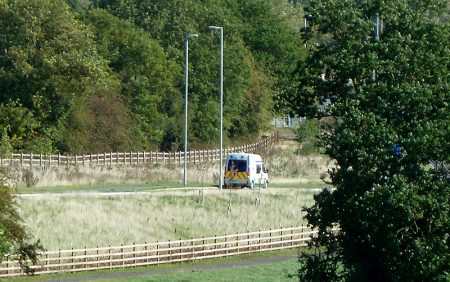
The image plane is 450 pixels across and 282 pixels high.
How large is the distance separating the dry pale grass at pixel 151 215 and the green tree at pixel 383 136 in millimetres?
20249

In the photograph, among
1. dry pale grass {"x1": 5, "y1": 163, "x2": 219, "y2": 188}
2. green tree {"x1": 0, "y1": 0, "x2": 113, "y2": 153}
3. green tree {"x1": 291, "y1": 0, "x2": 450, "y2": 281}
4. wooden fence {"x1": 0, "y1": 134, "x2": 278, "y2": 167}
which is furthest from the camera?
green tree {"x1": 0, "y1": 0, "x2": 113, "y2": 153}

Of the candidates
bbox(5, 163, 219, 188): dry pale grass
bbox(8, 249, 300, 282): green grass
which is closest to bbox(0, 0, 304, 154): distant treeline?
bbox(5, 163, 219, 188): dry pale grass

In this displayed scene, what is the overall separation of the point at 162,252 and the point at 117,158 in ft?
106

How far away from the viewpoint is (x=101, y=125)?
88.6 metres

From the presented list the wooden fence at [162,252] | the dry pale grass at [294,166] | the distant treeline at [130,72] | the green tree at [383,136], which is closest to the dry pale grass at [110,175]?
the dry pale grass at [294,166]

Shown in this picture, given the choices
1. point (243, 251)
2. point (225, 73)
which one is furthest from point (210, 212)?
point (225, 73)

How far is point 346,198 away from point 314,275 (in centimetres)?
245

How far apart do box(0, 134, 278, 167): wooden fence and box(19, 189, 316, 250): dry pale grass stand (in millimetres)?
8416

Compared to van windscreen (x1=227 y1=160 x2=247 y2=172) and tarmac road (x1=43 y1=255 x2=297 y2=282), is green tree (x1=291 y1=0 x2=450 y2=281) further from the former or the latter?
van windscreen (x1=227 y1=160 x2=247 y2=172)

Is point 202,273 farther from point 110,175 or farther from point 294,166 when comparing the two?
point 294,166

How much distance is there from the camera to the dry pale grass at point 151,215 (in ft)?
174

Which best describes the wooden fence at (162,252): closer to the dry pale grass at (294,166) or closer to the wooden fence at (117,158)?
the wooden fence at (117,158)

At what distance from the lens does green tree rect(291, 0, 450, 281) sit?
30344 mm

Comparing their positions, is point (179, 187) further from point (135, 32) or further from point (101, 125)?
point (135, 32)
